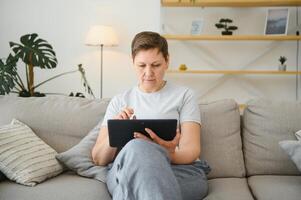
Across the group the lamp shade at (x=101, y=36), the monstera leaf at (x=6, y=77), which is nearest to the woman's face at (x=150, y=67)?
the monstera leaf at (x=6, y=77)

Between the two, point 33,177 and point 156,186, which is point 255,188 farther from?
point 33,177

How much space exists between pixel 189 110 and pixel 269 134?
0.45m

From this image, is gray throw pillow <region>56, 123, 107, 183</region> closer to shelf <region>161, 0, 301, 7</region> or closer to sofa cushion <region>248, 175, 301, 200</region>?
sofa cushion <region>248, 175, 301, 200</region>

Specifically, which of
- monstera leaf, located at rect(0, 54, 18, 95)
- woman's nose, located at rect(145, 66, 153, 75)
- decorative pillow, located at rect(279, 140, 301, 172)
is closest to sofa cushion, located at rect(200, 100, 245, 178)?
decorative pillow, located at rect(279, 140, 301, 172)

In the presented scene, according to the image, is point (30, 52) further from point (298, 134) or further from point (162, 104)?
point (298, 134)

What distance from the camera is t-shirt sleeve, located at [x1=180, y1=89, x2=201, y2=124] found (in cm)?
167

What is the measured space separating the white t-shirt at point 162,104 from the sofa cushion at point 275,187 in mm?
366

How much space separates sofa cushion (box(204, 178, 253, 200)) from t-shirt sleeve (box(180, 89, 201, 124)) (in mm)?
283

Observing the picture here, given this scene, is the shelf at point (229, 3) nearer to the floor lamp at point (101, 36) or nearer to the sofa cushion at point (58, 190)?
the floor lamp at point (101, 36)

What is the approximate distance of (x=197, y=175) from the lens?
1557mm

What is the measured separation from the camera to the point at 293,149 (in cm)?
169

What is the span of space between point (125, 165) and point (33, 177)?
511 mm

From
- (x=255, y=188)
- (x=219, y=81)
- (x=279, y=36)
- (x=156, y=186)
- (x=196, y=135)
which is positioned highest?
(x=279, y=36)

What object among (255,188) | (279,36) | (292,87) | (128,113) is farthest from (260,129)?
(292,87)
